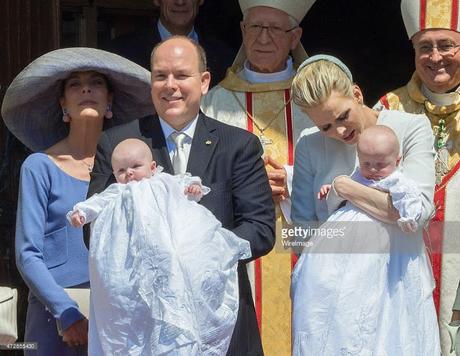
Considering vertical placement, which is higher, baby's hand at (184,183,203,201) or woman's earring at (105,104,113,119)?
woman's earring at (105,104,113,119)

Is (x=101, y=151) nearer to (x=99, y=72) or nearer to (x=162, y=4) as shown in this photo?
(x=99, y=72)

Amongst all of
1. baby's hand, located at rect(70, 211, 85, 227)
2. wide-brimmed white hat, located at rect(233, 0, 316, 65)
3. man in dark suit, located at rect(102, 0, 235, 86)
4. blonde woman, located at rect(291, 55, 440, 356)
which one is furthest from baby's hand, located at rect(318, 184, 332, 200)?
man in dark suit, located at rect(102, 0, 235, 86)

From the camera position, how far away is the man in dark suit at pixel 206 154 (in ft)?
15.9

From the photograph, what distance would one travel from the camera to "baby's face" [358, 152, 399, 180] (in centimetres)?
486

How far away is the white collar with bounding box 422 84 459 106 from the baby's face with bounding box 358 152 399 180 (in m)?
0.90

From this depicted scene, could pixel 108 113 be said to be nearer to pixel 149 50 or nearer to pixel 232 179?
pixel 232 179

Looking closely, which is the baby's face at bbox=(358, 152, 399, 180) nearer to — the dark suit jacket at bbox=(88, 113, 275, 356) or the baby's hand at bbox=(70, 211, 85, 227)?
the dark suit jacket at bbox=(88, 113, 275, 356)

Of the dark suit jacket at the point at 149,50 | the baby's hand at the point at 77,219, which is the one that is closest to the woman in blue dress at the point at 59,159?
the baby's hand at the point at 77,219

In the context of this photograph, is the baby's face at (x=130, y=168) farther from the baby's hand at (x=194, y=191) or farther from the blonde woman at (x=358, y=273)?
the blonde woman at (x=358, y=273)

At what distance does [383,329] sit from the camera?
4.86m

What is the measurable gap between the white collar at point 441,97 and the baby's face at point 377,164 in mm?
896

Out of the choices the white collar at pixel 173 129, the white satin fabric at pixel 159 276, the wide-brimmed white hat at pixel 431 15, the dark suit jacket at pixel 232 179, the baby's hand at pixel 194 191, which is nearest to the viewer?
the white satin fabric at pixel 159 276

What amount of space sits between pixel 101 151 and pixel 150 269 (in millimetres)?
555

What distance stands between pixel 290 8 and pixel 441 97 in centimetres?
70
